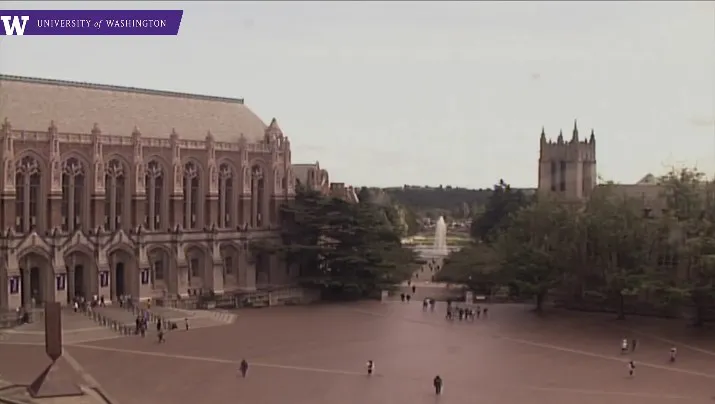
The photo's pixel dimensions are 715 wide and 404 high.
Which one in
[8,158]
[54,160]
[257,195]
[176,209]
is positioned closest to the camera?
[8,158]

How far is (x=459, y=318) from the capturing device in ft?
172

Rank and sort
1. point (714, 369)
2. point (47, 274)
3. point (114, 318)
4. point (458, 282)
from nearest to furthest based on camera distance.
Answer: point (714, 369)
point (114, 318)
point (47, 274)
point (458, 282)

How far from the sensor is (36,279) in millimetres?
53500

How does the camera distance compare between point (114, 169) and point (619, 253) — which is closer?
point (619, 253)

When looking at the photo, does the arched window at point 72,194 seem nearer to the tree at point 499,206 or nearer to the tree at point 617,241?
the tree at point 617,241

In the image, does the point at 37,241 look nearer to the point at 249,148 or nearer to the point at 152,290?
the point at 152,290

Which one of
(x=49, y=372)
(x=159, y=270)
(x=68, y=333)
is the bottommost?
(x=68, y=333)

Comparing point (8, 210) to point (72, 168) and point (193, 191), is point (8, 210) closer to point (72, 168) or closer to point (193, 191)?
point (72, 168)

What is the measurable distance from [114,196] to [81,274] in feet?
17.7

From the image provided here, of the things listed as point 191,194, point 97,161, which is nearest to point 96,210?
point 97,161

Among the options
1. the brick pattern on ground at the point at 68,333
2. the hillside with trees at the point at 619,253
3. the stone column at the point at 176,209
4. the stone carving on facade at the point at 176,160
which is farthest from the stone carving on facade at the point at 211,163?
the hillside with trees at the point at 619,253

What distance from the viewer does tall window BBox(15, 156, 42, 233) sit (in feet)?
174

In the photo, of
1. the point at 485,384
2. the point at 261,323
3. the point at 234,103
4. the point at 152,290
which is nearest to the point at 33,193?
Result: the point at 152,290

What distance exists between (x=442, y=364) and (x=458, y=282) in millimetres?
25778
